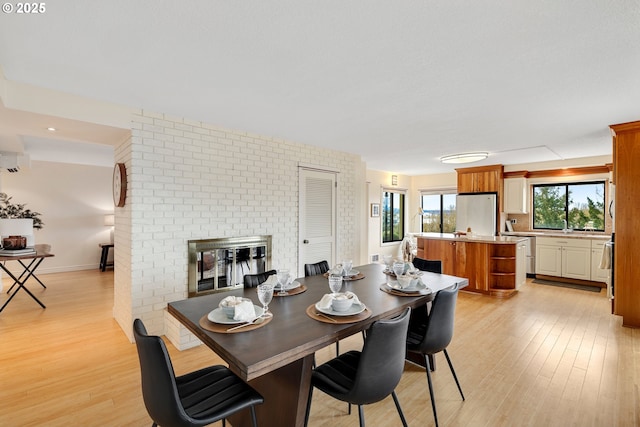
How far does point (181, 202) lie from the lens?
339 cm

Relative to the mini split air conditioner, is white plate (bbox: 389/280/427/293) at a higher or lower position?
lower

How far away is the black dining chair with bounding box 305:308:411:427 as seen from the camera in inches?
58.8

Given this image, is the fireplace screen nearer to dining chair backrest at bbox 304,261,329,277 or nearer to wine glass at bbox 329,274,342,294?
dining chair backrest at bbox 304,261,329,277

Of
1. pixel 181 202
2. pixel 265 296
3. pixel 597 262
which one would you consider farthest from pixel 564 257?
pixel 181 202

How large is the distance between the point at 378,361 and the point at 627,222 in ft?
13.1

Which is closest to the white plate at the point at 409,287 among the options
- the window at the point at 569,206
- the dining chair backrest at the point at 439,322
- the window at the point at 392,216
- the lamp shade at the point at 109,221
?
the dining chair backrest at the point at 439,322

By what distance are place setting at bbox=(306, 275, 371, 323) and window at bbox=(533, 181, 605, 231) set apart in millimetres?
6427

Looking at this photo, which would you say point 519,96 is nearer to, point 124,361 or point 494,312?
point 494,312

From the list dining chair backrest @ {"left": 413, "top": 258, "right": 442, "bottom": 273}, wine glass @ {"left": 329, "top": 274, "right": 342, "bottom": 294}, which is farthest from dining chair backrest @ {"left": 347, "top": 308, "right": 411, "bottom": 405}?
dining chair backrest @ {"left": 413, "top": 258, "right": 442, "bottom": 273}

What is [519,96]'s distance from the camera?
2707 mm

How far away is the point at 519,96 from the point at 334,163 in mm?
2897

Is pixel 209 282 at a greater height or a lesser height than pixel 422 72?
lesser

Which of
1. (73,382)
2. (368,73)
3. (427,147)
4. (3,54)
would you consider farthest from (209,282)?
(427,147)

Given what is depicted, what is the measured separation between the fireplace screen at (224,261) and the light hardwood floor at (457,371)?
0.80 m
